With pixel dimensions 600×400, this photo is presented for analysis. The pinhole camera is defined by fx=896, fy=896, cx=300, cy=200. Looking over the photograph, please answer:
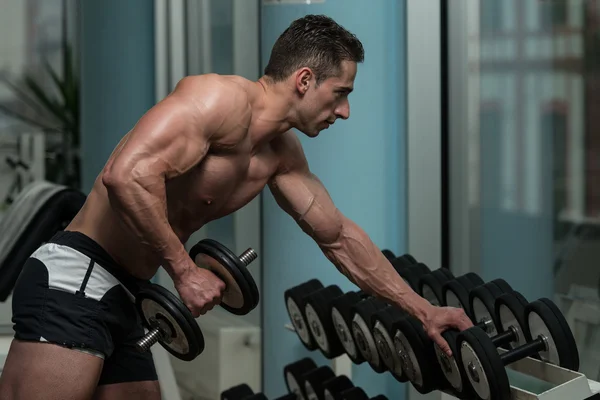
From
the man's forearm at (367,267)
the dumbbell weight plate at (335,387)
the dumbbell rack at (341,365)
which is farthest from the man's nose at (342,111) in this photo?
the dumbbell rack at (341,365)

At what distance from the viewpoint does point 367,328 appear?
1954 mm

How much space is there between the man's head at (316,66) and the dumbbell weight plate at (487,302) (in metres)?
0.48

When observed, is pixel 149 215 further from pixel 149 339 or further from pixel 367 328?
pixel 367 328

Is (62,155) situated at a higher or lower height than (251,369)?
higher

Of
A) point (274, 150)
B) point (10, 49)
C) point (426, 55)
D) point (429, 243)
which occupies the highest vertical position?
point (10, 49)

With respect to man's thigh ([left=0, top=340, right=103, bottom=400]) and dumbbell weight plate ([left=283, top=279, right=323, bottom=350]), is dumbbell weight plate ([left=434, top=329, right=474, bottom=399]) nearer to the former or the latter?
dumbbell weight plate ([left=283, top=279, right=323, bottom=350])

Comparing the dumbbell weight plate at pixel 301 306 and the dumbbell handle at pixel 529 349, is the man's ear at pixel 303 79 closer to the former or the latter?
the dumbbell handle at pixel 529 349

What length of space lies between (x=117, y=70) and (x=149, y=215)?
226cm

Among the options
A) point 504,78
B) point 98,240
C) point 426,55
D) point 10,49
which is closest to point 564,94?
point 504,78

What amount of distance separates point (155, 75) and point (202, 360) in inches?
47.7

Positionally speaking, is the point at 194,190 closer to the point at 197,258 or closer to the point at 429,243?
the point at 197,258

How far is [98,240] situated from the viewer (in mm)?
1643

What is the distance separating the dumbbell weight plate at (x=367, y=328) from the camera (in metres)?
1.95

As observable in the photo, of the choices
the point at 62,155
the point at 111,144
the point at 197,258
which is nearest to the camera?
the point at 197,258
